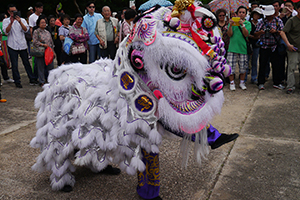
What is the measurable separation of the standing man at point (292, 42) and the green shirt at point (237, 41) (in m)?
0.83

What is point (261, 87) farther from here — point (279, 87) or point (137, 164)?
point (137, 164)

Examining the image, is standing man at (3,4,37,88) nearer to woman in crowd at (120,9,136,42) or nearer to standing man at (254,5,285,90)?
woman in crowd at (120,9,136,42)

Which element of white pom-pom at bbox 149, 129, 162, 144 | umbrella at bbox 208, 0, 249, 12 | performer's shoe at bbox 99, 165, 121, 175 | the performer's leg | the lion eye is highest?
umbrella at bbox 208, 0, 249, 12

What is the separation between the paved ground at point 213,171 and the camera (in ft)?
9.26

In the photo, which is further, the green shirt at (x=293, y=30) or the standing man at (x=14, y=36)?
the standing man at (x=14, y=36)

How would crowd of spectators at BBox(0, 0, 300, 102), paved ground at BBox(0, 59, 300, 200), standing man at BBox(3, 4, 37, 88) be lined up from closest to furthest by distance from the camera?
paved ground at BBox(0, 59, 300, 200), crowd of spectators at BBox(0, 0, 300, 102), standing man at BBox(3, 4, 37, 88)

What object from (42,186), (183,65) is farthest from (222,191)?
(42,186)

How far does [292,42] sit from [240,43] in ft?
3.68

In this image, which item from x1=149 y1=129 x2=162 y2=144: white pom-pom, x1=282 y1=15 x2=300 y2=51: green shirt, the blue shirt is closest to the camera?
x1=149 y1=129 x2=162 y2=144: white pom-pom

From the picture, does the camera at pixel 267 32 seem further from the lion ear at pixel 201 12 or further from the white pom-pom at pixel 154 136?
the white pom-pom at pixel 154 136

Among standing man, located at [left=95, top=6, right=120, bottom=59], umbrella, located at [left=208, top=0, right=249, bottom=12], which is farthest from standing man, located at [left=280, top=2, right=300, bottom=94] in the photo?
standing man, located at [left=95, top=6, right=120, bottom=59]

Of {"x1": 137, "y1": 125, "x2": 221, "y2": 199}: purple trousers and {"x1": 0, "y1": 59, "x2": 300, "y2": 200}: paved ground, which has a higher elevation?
{"x1": 137, "y1": 125, "x2": 221, "y2": 199}: purple trousers

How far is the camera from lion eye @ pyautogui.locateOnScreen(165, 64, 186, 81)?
212 cm

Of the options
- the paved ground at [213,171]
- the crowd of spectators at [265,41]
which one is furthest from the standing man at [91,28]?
the paved ground at [213,171]
